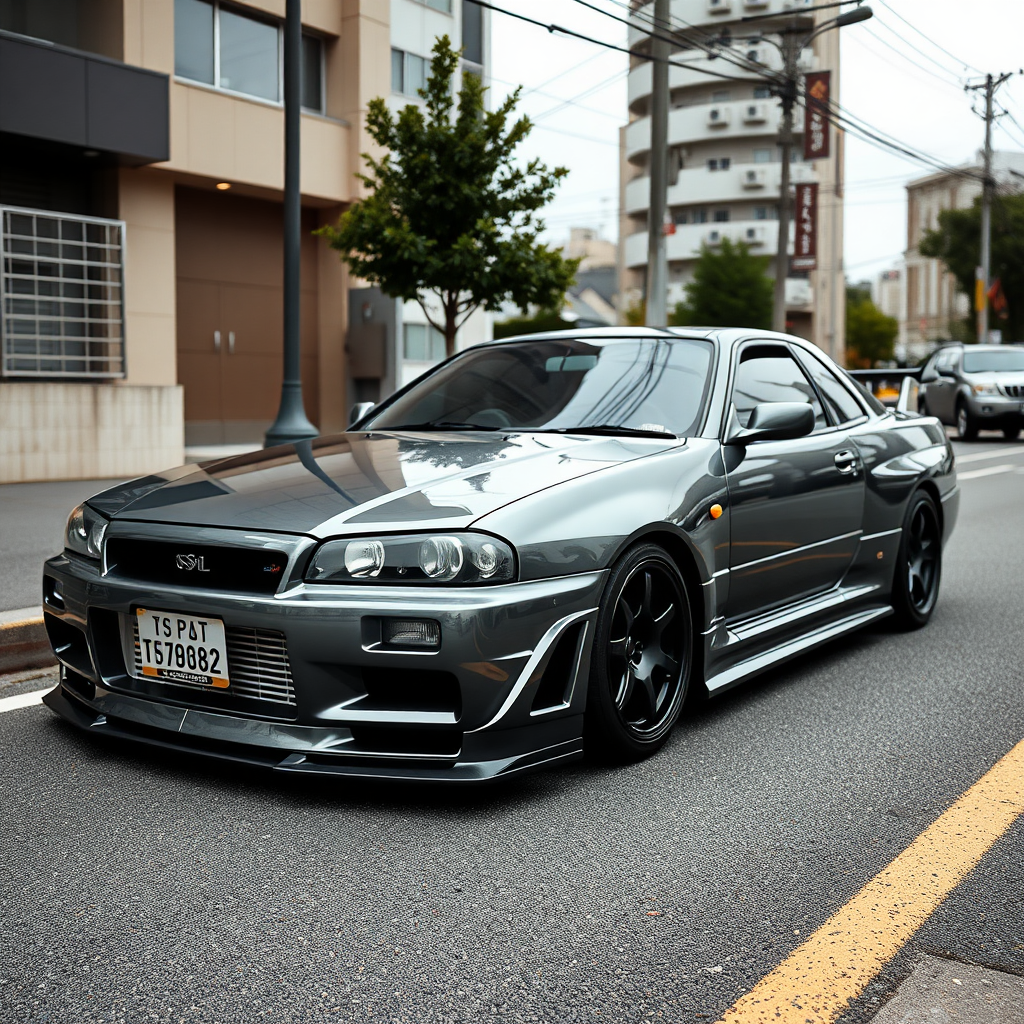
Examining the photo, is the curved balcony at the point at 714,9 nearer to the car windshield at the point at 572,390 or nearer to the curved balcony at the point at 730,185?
the curved balcony at the point at 730,185

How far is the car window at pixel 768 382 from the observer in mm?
4559

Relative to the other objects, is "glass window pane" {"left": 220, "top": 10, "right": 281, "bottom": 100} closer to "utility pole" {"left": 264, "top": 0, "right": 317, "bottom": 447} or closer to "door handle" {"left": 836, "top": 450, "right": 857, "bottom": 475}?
"utility pole" {"left": 264, "top": 0, "right": 317, "bottom": 447}

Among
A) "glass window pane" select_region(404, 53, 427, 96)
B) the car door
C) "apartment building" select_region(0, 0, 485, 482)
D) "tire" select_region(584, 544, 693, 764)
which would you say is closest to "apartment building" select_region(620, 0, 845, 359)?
"glass window pane" select_region(404, 53, 427, 96)

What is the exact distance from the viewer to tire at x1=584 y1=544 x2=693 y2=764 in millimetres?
3428

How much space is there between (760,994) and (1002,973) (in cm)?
49

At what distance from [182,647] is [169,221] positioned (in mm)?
14924

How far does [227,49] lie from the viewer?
59.8 ft

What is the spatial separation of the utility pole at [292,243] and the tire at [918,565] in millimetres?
6783

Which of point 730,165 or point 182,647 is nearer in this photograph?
point 182,647

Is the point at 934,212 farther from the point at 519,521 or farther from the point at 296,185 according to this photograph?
the point at 519,521

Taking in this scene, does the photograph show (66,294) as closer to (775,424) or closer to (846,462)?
(846,462)

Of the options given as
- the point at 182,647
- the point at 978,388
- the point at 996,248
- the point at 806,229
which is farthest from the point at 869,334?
the point at 182,647

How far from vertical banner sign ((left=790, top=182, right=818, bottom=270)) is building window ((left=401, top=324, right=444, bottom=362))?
29.2m

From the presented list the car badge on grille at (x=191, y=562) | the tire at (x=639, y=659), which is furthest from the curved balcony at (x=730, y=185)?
the car badge on grille at (x=191, y=562)
